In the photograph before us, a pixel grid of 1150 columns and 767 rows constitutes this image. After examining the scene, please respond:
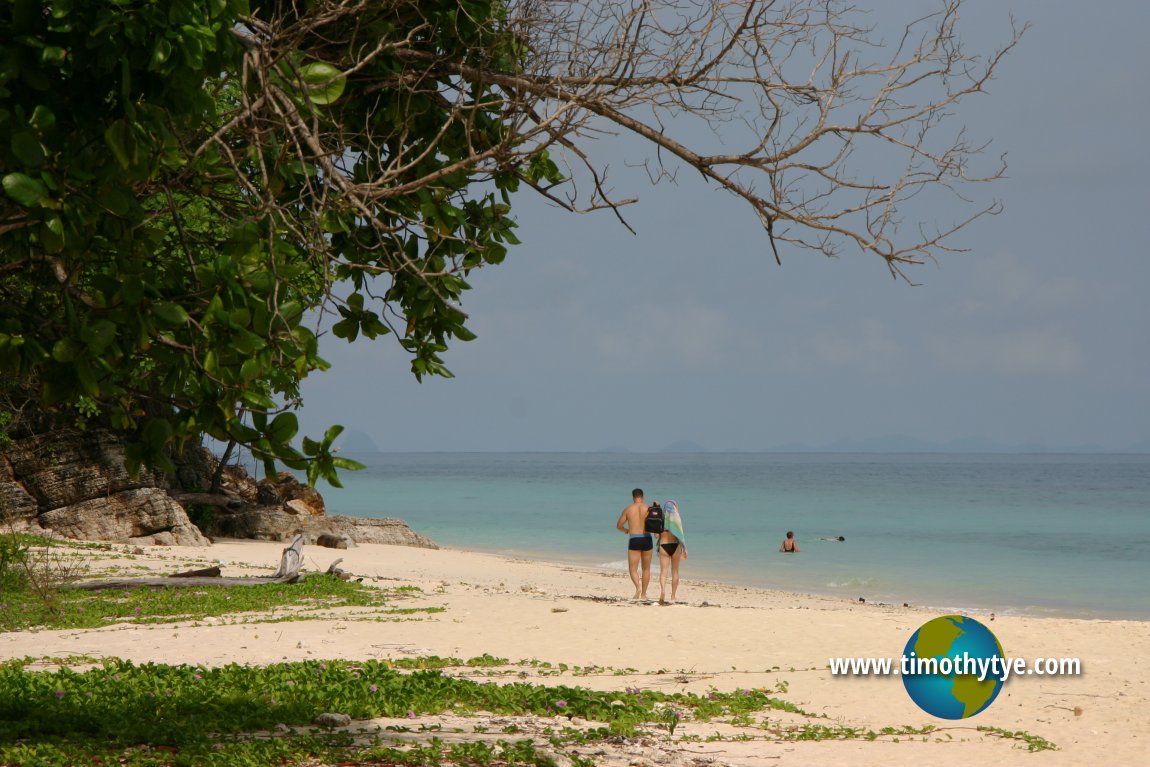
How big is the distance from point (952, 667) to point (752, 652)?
103 inches

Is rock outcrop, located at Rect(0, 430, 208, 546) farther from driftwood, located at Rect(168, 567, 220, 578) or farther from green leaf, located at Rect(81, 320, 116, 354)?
green leaf, located at Rect(81, 320, 116, 354)

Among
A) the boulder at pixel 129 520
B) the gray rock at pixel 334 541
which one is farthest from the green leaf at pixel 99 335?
Answer: the gray rock at pixel 334 541

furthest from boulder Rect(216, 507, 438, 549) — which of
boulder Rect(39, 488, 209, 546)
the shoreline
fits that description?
the shoreline

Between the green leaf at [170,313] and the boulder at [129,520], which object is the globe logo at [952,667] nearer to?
the green leaf at [170,313]

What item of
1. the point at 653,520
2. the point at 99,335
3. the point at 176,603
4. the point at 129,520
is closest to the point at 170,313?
the point at 99,335

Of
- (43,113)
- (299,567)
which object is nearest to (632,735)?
(43,113)

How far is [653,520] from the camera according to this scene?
19.1 meters

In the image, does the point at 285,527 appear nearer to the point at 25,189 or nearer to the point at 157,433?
the point at 157,433

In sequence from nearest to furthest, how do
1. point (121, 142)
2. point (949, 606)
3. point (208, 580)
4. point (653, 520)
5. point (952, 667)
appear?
point (121, 142)
point (952, 667)
point (208, 580)
point (653, 520)
point (949, 606)

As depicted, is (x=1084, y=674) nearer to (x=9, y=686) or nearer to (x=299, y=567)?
(x=9, y=686)

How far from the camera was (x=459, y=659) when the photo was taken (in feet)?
36.9

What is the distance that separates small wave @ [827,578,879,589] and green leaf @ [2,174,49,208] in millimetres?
30741

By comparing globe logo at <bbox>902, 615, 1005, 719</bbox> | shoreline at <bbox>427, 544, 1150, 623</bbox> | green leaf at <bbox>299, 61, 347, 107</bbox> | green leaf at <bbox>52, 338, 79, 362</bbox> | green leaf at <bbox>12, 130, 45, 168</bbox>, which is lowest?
shoreline at <bbox>427, 544, 1150, 623</bbox>

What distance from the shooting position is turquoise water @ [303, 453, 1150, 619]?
109 feet
